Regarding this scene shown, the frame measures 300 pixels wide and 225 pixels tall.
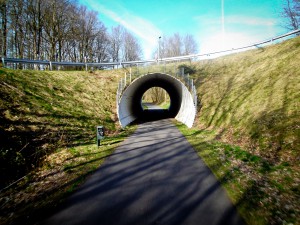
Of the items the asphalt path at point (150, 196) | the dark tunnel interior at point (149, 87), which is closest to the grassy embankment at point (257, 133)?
the asphalt path at point (150, 196)

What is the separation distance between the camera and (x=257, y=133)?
31.3 feet

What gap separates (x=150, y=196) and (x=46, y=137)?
7.56m

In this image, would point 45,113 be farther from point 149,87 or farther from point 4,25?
point 4,25

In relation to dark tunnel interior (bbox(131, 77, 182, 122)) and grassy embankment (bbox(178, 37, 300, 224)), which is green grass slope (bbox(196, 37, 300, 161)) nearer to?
grassy embankment (bbox(178, 37, 300, 224))

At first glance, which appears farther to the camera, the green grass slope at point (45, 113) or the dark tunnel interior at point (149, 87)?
the dark tunnel interior at point (149, 87)

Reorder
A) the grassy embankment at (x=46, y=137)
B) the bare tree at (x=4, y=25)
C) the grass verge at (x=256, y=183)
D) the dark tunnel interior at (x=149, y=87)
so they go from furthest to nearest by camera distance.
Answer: the bare tree at (x=4, y=25) < the dark tunnel interior at (x=149, y=87) < the grassy embankment at (x=46, y=137) < the grass verge at (x=256, y=183)

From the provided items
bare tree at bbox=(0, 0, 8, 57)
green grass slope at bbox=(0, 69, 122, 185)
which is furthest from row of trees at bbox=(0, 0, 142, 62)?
green grass slope at bbox=(0, 69, 122, 185)

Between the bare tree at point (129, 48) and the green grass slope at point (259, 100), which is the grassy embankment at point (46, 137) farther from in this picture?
the bare tree at point (129, 48)

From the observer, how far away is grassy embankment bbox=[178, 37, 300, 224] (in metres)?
5.11

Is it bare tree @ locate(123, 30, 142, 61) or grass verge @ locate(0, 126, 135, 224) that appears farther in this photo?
bare tree @ locate(123, 30, 142, 61)

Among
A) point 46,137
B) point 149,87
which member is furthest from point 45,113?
point 149,87

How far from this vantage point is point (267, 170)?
6773mm

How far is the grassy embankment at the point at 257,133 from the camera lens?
201 inches

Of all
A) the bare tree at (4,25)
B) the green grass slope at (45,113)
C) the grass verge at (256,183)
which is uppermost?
the bare tree at (4,25)
